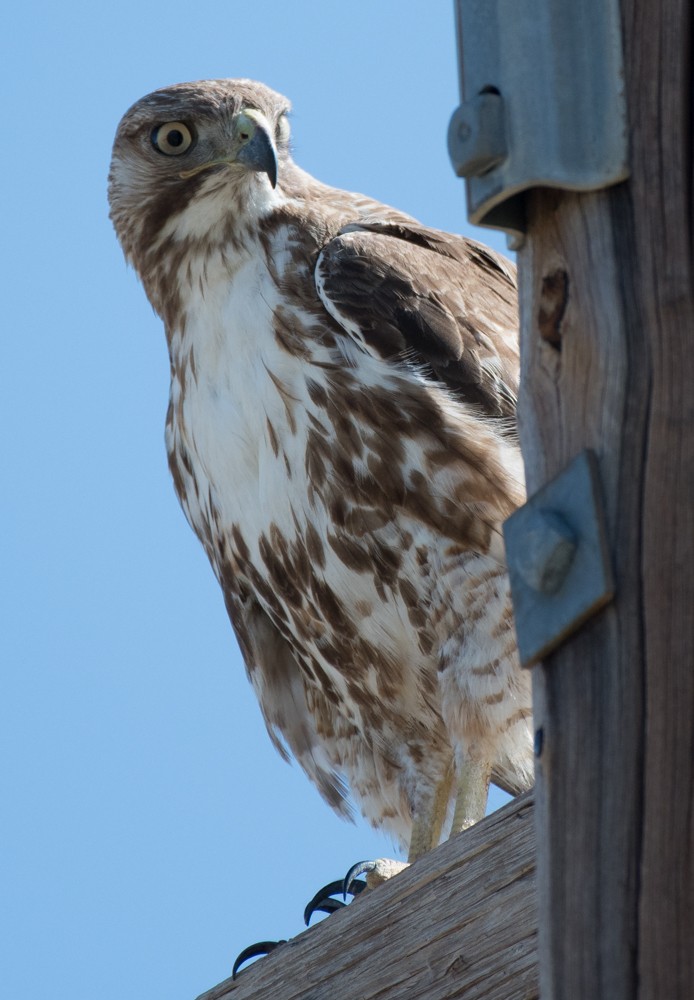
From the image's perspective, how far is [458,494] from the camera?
12.6 feet

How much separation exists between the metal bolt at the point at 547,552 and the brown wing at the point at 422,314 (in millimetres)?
2355

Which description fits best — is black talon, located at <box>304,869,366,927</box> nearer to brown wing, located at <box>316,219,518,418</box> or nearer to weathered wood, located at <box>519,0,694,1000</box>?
brown wing, located at <box>316,219,518,418</box>

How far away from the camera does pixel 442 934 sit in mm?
2467

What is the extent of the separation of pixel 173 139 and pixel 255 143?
355mm

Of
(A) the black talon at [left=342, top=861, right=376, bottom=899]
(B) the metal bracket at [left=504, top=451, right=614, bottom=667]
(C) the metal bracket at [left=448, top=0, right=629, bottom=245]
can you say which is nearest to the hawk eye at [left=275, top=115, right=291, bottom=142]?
(A) the black talon at [left=342, top=861, right=376, bottom=899]

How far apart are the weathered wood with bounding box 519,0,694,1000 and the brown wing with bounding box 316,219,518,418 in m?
2.25

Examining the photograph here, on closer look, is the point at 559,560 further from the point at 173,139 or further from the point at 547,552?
the point at 173,139

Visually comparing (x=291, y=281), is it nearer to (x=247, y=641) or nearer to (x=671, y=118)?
(x=247, y=641)

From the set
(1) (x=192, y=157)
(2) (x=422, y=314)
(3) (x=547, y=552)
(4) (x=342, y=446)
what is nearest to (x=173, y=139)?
(1) (x=192, y=157)

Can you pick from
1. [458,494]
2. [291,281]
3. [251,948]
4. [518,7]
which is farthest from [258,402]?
[518,7]

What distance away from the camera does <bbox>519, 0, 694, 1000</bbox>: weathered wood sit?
1470 millimetres

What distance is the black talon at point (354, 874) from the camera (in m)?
3.68

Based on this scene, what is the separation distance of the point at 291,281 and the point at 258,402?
0.37 m

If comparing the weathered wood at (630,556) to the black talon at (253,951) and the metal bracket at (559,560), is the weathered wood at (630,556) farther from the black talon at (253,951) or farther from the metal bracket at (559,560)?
the black talon at (253,951)
